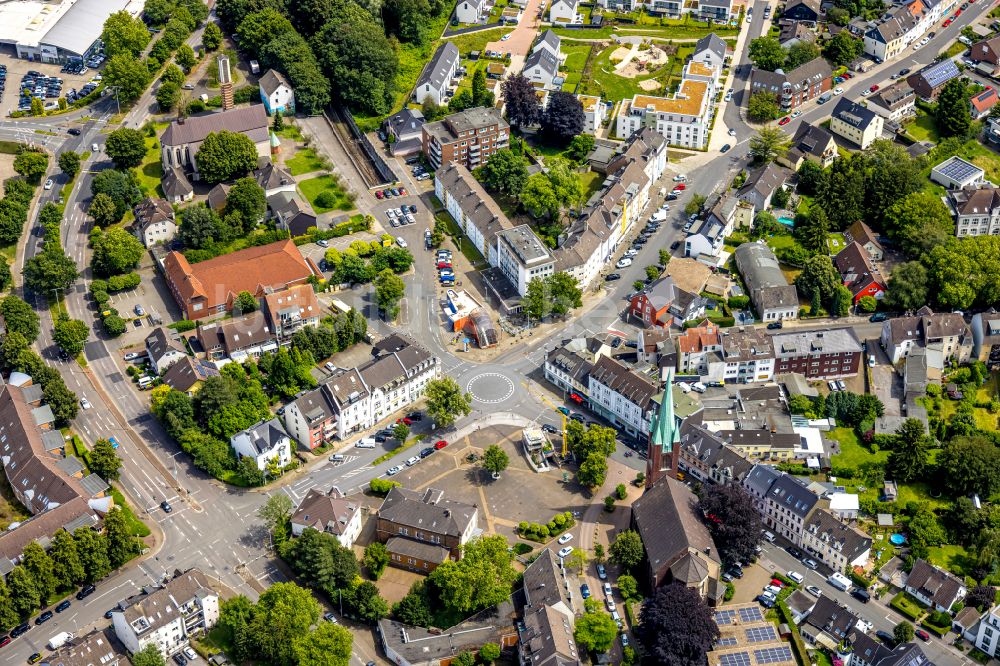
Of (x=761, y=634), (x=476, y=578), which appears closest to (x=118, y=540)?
(x=476, y=578)

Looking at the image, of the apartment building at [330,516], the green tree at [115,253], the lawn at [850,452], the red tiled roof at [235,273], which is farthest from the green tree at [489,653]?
the green tree at [115,253]

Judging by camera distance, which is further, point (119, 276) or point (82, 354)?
point (119, 276)

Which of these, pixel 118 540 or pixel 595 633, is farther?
pixel 118 540

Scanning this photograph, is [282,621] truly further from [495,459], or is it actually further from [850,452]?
[850,452]

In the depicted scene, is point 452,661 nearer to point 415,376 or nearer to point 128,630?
point 128,630

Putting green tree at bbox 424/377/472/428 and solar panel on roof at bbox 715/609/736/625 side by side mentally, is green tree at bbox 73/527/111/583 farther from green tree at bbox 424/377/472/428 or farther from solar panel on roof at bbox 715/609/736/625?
solar panel on roof at bbox 715/609/736/625

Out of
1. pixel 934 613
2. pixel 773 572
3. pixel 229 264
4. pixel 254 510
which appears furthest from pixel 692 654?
pixel 229 264

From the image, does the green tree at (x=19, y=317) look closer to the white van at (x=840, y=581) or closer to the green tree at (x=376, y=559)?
the green tree at (x=376, y=559)
